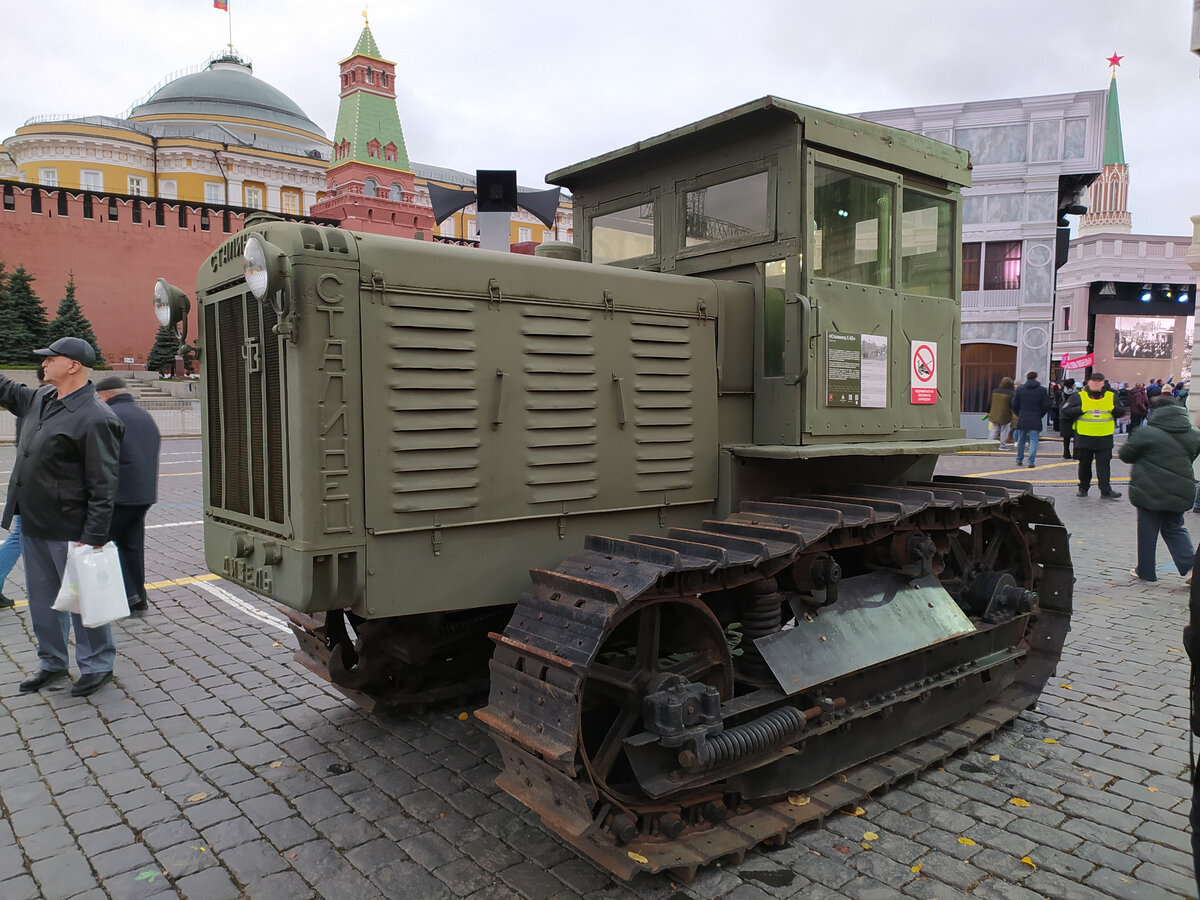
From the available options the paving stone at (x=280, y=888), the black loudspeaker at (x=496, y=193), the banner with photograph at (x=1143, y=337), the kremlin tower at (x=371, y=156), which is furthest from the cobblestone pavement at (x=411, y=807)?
the banner with photograph at (x=1143, y=337)

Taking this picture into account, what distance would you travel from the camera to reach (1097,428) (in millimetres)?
12594

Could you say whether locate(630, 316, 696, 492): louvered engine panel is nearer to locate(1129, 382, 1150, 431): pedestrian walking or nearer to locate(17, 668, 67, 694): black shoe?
locate(17, 668, 67, 694): black shoe

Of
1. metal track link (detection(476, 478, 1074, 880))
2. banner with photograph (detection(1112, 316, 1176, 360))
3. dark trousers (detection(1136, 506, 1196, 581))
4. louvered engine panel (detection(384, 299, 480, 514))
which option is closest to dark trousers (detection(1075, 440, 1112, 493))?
dark trousers (detection(1136, 506, 1196, 581))

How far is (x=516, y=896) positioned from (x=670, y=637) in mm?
1302

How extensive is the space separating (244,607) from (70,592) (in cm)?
229

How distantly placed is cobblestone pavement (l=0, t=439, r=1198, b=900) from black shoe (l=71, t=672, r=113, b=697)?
66 mm

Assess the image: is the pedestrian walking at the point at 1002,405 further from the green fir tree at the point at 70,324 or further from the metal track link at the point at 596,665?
the green fir tree at the point at 70,324

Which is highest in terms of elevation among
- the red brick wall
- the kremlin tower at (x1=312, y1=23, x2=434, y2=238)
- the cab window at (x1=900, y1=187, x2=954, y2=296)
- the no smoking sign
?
the kremlin tower at (x1=312, y1=23, x2=434, y2=238)

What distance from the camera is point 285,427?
344cm

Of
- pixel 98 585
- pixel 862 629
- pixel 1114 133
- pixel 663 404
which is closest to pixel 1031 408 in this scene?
pixel 862 629

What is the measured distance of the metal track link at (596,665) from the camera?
3.13 metres

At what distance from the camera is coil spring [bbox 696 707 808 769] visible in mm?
3406

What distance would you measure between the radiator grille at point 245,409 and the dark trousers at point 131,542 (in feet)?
9.99

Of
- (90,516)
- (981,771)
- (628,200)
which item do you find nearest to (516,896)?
(981,771)
